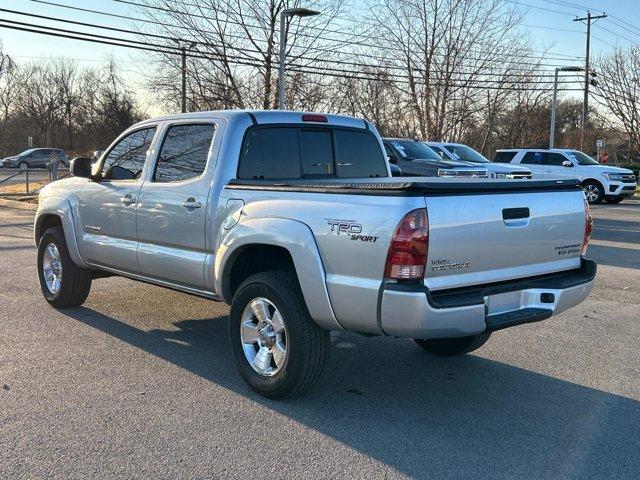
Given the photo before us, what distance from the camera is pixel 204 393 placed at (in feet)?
14.6

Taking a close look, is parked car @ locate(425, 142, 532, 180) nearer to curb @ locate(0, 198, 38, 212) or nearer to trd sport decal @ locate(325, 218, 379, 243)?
curb @ locate(0, 198, 38, 212)

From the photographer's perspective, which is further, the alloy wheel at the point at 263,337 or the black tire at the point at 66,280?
the black tire at the point at 66,280

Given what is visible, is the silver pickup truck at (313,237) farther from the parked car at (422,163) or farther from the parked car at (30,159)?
the parked car at (30,159)

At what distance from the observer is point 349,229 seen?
379cm

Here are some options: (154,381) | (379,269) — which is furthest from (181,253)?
(379,269)

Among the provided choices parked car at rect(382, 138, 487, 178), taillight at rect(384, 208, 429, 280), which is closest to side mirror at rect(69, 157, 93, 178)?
taillight at rect(384, 208, 429, 280)

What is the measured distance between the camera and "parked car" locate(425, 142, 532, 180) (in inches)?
669

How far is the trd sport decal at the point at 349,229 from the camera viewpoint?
3709 millimetres

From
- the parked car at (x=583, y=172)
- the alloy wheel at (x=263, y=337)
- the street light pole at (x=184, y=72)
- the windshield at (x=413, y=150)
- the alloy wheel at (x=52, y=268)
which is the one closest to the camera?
the alloy wheel at (x=263, y=337)

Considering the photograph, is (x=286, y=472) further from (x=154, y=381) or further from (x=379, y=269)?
(x=154, y=381)

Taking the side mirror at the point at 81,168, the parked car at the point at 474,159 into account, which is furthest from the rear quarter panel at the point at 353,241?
the parked car at the point at 474,159

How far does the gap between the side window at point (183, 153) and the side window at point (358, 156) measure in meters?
1.19

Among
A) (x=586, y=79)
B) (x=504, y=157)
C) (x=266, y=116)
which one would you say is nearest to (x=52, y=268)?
(x=266, y=116)

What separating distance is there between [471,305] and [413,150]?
13.1 m
